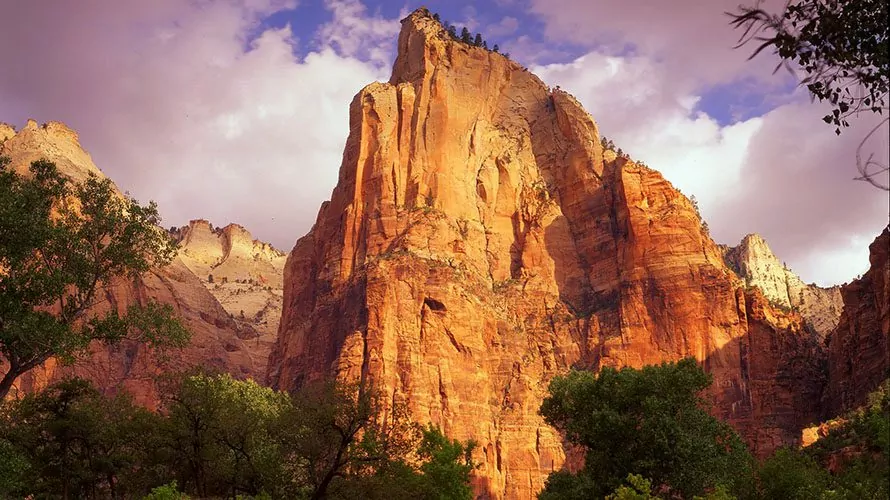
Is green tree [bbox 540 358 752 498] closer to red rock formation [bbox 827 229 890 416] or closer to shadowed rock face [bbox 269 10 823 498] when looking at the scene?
red rock formation [bbox 827 229 890 416]

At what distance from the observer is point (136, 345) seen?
411ft

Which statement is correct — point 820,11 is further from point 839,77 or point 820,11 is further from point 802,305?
point 802,305

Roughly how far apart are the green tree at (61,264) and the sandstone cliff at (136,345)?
7417cm

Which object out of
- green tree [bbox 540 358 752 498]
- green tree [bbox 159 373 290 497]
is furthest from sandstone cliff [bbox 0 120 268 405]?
green tree [bbox 540 358 752 498]

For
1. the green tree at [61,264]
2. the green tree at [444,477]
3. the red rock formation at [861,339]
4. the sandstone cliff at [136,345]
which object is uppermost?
the sandstone cliff at [136,345]

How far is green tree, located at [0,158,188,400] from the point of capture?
3020 cm

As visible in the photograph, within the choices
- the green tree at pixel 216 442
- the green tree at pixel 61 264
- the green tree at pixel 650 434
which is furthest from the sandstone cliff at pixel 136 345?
the green tree at pixel 61 264

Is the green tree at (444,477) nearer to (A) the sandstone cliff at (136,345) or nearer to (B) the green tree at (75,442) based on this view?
(B) the green tree at (75,442)

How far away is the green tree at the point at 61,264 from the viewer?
99.1ft

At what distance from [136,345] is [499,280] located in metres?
51.8

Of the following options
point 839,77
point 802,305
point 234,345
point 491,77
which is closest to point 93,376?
point 234,345

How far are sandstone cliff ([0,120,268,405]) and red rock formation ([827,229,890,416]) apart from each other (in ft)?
252

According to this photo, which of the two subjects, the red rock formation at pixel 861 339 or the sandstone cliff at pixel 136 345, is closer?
the red rock formation at pixel 861 339

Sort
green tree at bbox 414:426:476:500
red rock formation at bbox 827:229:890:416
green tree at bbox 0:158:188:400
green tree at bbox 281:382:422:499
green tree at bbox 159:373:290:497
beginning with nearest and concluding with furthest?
1. green tree at bbox 0:158:188:400
2. green tree at bbox 281:382:422:499
3. green tree at bbox 159:373:290:497
4. green tree at bbox 414:426:476:500
5. red rock formation at bbox 827:229:890:416
